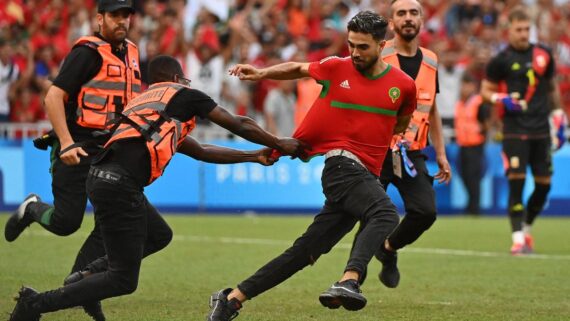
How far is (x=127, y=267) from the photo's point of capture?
757 centimetres

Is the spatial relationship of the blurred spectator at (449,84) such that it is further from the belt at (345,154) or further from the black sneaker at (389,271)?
the belt at (345,154)

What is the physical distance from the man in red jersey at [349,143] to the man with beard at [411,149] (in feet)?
5.93

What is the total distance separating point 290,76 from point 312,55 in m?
12.7

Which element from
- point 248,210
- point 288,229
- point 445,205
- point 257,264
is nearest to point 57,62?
point 248,210

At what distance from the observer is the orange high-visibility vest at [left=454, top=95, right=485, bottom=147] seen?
20125 mm

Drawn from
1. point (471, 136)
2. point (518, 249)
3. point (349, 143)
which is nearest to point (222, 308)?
point (349, 143)

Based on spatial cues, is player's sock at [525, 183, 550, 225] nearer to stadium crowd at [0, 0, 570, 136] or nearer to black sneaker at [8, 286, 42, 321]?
stadium crowd at [0, 0, 570, 136]

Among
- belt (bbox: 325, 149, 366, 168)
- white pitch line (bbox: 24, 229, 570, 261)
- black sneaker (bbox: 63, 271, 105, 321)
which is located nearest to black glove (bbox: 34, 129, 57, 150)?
black sneaker (bbox: 63, 271, 105, 321)

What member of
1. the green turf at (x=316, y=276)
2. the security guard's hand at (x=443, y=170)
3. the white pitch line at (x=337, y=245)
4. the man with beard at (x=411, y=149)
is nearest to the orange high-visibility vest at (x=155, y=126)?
the green turf at (x=316, y=276)

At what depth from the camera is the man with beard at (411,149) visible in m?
9.91

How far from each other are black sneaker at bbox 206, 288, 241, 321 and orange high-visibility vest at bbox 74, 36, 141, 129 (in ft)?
5.99

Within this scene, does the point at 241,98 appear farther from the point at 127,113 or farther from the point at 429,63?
the point at 127,113

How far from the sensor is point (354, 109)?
26.1ft

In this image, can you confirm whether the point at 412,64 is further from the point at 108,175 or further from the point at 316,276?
the point at 108,175
